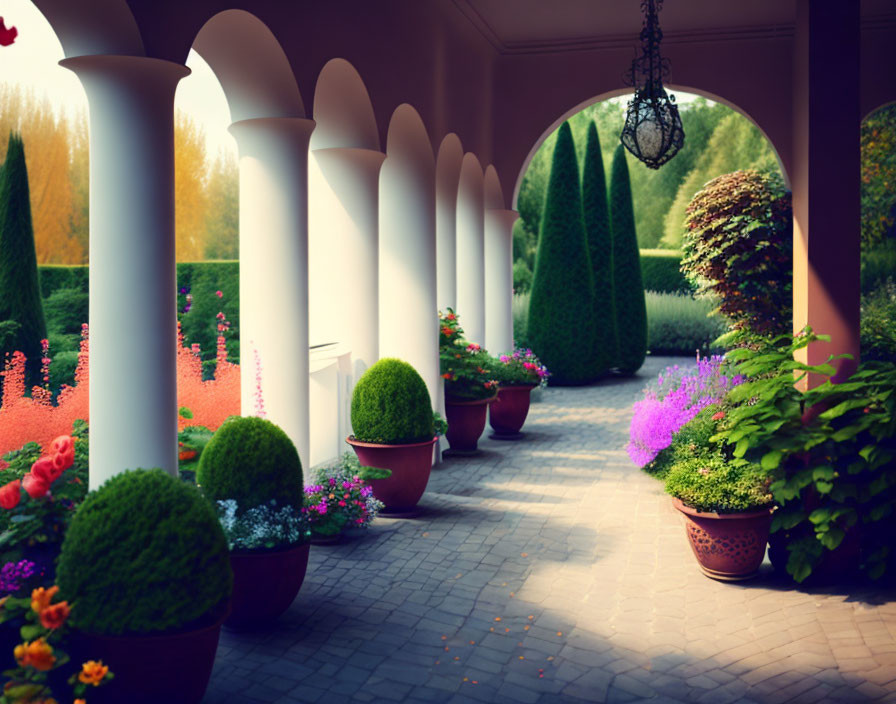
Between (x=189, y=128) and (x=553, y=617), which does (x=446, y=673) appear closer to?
(x=553, y=617)

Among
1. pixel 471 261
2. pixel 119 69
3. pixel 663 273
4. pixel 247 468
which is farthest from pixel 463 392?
pixel 663 273

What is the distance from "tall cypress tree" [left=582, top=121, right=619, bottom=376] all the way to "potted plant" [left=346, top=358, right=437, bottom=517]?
404 inches

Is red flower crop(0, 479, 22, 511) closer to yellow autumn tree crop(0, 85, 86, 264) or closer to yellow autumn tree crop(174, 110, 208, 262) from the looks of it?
yellow autumn tree crop(0, 85, 86, 264)

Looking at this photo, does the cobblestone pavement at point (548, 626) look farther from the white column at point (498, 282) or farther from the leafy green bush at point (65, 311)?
the leafy green bush at point (65, 311)

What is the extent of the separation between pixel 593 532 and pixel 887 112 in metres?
16.0

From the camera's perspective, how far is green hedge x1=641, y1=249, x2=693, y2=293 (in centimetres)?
2466

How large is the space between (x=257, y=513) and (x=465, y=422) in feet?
17.8

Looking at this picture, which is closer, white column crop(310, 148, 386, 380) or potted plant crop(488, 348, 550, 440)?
white column crop(310, 148, 386, 380)

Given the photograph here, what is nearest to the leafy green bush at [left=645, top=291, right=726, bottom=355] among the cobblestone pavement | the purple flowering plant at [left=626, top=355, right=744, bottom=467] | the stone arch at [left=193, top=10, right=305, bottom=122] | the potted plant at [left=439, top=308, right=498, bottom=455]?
the potted plant at [left=439, top=308, right=498, bottom=455]

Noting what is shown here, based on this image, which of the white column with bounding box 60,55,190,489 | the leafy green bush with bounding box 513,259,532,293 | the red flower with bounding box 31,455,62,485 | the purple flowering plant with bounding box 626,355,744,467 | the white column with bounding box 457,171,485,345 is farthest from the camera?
the leafy green bush with bounding box 513,259,532,293

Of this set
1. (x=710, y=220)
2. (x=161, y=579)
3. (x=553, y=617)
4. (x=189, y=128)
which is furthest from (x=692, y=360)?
(x=161, y=579)

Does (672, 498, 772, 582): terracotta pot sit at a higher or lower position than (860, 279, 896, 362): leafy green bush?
lower

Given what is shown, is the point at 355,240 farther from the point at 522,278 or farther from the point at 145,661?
the point at 522,278

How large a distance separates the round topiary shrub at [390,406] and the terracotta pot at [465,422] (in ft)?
8.98
